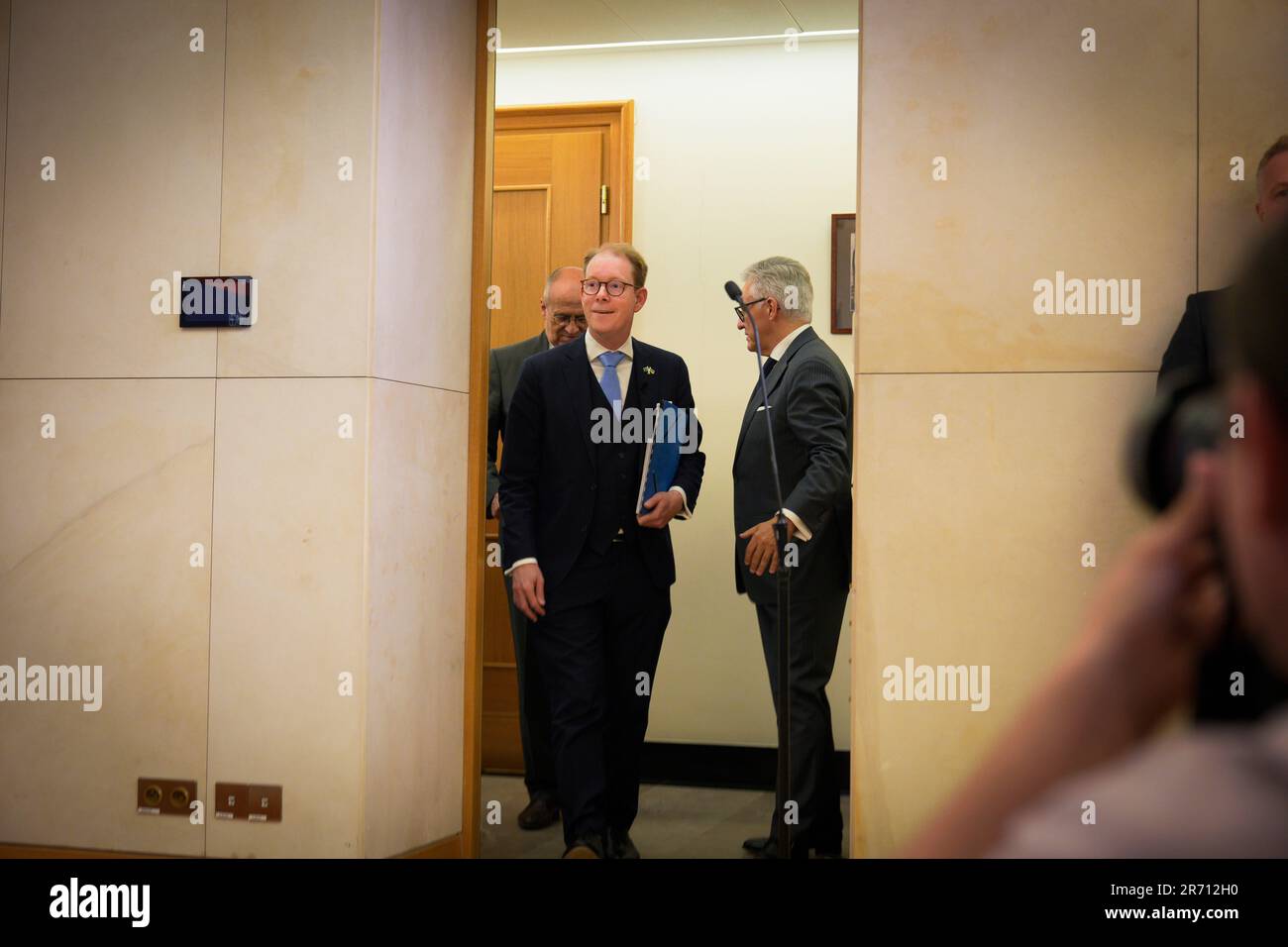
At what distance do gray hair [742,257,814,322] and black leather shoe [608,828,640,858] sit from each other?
59.5 inches

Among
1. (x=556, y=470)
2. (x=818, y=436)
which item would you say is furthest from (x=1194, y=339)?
(x=556, y=470)

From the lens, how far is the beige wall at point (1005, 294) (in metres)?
2.71

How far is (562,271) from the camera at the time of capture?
3.96 meters

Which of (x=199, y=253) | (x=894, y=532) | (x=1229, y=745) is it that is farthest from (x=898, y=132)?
(x=1229, y=745)

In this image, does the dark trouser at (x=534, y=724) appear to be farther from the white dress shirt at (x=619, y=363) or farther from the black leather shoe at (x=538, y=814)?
the white dress shirt at (x=619, y=363)

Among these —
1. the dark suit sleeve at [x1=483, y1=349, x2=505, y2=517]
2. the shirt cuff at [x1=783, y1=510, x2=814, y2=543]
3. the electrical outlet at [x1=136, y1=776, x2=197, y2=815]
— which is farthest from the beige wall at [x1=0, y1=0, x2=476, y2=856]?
the shirt cuff at [x1=783, y1=510, x2=814, y2=543]

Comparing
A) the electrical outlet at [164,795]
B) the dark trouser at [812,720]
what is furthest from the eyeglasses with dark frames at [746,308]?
the electrical outlet at [164,795]

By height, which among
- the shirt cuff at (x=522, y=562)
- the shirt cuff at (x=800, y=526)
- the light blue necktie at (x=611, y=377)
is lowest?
the shirt cuff at (x=522, y=562)

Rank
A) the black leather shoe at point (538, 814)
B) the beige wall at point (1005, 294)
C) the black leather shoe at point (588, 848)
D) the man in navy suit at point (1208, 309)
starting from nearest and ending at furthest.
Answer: the man in navy suit at point (1208, 309), the beige wall at point (1005, 294), the black leather shoe at point (588, 848), the black leather shoe at point (538, 814)

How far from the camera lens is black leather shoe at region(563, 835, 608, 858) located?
302 centimetres

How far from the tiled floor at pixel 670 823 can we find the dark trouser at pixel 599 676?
380 millimetres

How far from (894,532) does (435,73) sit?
64.0 inches

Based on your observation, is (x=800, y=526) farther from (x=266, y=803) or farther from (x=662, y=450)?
(x=266, y=803)

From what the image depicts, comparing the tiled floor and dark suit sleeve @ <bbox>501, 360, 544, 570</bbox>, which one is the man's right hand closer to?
dark suit sleeve @ <bbox>501, 360, 544, 570</bbox>
